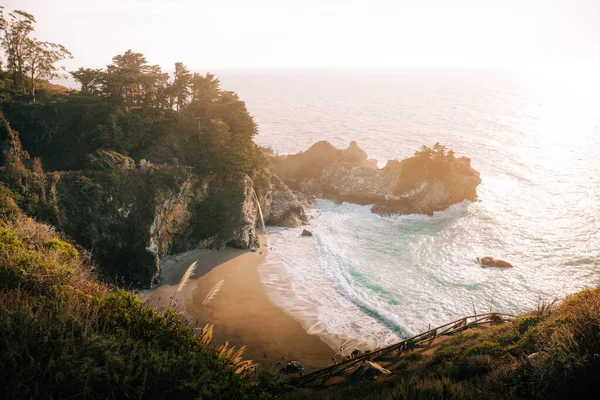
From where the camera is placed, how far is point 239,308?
81.9 ft

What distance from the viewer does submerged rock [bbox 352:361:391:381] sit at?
1612cm

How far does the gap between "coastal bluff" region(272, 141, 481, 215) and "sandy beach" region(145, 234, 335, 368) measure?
24.3 metres

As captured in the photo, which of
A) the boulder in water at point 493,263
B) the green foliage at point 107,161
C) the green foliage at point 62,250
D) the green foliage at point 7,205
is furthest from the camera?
the boulder in water at point 493,263

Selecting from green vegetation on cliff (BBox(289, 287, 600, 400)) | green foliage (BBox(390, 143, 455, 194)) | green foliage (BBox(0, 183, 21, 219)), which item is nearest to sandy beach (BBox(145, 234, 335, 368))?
green vegetation on cliff (BBox(289, 287, 600, 400))

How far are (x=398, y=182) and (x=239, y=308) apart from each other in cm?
3429

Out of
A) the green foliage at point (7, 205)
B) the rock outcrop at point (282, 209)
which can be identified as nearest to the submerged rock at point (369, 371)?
the green foliage at point (7, 205)

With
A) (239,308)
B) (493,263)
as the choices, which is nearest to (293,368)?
(239,308)

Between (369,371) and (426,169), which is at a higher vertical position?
(426,169)

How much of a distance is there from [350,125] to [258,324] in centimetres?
8525

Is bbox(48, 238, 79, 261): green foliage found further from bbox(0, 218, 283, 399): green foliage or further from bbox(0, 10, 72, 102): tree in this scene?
bbox(0, 10, 72, 102): tree

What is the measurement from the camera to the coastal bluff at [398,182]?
48531 mm

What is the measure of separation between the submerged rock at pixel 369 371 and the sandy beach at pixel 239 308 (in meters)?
3.70

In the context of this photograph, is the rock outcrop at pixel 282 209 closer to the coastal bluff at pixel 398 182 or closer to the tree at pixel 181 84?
the coastal bluff at pixel 398 182

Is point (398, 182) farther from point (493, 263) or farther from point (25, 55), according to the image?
point (25, 55)
